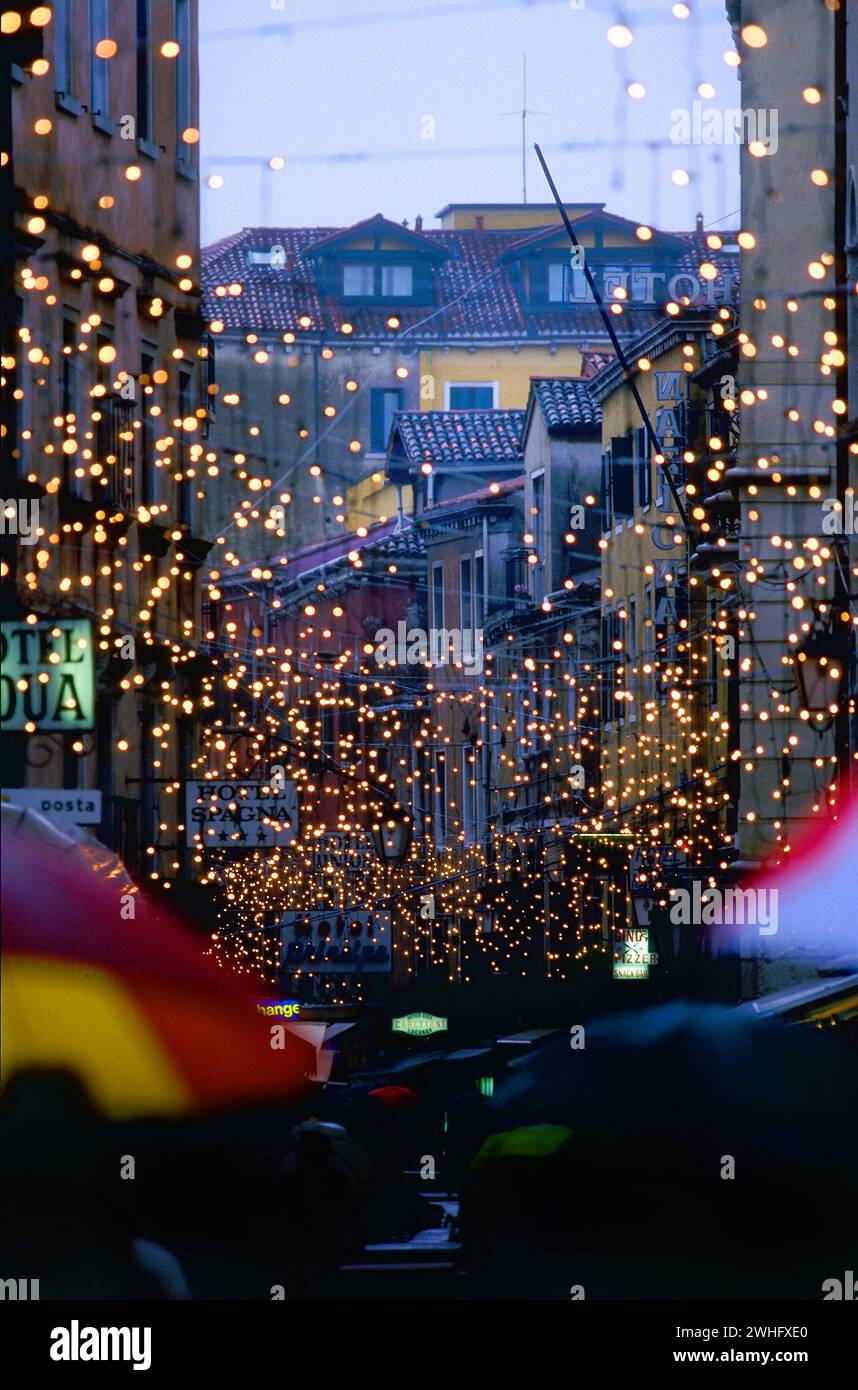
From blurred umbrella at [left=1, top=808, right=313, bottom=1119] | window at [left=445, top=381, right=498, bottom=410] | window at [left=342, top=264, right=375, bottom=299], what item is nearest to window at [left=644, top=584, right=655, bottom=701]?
window at [left=342, top=264, right=375, bottom=299]

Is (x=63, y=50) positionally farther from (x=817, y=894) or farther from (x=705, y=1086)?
(x=705, y=1086)

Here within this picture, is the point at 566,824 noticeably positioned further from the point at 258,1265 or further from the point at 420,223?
the point at 258,1265

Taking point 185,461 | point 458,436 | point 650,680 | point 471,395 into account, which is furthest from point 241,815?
point 471,395

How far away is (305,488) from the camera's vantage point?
137ft

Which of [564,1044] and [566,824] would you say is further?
[566,824]

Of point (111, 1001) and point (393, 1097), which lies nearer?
point (111, 1001)

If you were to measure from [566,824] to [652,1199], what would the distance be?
85.5 ft

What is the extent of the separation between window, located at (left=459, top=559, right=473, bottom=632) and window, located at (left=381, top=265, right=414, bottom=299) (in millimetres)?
4670

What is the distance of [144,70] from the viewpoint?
2389cm

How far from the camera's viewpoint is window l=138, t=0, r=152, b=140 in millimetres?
23734

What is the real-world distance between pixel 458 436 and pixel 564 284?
333 cm

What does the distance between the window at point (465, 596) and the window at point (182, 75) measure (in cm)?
1989

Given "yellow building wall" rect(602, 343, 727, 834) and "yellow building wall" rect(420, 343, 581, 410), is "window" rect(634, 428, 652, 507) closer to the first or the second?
A: "yellow building wall" rect(602, 343, 727, 834)
